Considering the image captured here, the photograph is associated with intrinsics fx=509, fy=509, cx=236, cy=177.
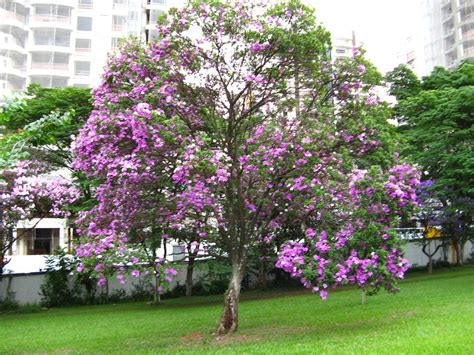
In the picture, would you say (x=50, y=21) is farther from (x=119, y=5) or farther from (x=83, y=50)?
(x=119, y=5)

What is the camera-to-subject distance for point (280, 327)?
10.7 meters

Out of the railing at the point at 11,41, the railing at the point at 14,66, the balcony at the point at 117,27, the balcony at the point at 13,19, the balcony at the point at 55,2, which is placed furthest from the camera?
the balcony at the point at 117,27

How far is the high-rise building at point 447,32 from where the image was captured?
43.8m

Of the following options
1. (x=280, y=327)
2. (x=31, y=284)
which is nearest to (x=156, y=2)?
(x=31, y=284)

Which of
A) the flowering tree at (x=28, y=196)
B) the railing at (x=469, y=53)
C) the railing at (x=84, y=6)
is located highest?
the railing at (x=84, y=6)

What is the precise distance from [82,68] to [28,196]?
3172cm

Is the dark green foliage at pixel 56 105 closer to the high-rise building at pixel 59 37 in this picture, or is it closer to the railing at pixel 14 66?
the high-rise building at pixel 59 37

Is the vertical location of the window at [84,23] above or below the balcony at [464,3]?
below

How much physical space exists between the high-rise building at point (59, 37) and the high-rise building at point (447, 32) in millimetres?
24493

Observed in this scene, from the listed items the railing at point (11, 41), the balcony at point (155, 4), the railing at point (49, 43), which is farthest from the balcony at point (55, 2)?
the balcony at point (155, 4)

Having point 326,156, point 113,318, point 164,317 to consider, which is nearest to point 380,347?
point 326,156

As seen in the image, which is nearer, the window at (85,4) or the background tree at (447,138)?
the background tree at (447,138)

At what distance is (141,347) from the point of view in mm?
9109

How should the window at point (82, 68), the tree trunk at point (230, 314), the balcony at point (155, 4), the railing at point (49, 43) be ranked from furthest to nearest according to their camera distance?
the balcony at point (155, 4), the window at point (82, 68), the railing at point (49, 43), the tree trunk at point (230, 314)
